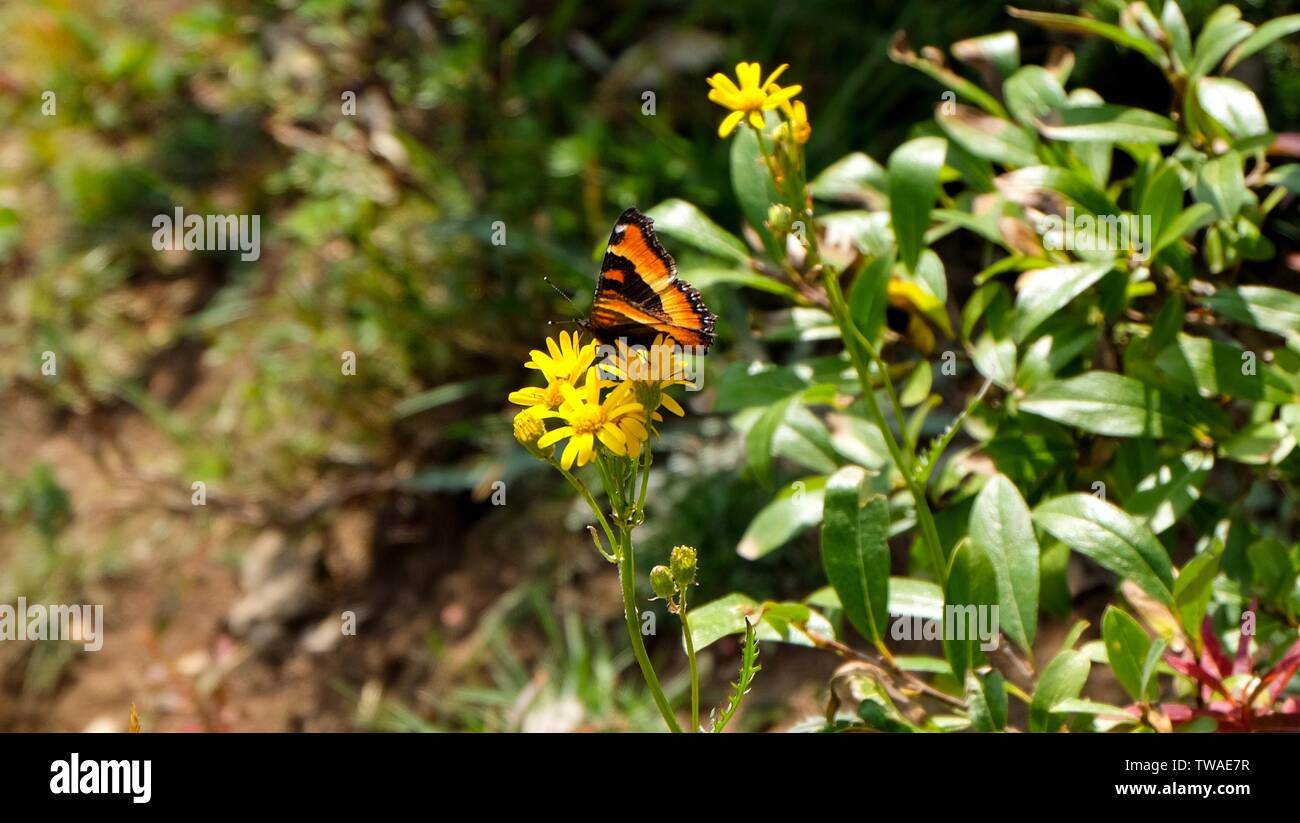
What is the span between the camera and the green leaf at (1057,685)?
138 cm

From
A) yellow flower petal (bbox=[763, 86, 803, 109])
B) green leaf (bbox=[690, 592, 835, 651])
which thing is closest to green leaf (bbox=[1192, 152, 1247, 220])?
yellow flower petal (bbox=[763, 86, 803, 109])

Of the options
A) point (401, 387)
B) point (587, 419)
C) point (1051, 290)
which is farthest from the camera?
point (401, 387)

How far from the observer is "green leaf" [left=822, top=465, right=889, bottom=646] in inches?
57.6

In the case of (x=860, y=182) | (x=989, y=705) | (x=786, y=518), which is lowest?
(x=989, y=705)

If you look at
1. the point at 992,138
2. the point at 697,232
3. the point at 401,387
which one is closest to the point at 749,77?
the point at 697,232

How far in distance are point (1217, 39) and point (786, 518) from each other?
36.4 inches

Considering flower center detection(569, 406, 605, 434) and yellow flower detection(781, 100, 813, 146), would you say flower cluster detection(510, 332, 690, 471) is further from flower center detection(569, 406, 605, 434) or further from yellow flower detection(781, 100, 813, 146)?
yellow flower detection(781, 100, 813, 146)

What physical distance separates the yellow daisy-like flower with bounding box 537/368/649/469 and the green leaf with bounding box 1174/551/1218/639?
0.70 meters

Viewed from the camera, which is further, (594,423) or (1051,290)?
(1051,290)

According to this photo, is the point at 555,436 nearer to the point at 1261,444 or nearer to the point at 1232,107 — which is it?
the point at 1261,444

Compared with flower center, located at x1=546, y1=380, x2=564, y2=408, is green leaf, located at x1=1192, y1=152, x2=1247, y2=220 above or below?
above

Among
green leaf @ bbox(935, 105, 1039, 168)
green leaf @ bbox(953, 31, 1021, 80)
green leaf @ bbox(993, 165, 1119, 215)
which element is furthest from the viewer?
green leaf @ bbox(953, 31, 1021, 80)

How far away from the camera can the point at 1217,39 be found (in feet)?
5.58
